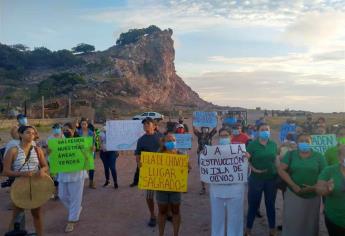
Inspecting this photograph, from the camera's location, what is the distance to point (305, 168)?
21.1 ft

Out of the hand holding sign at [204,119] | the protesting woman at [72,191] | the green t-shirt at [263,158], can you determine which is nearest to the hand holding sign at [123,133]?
the hand holding sign at [204,119]

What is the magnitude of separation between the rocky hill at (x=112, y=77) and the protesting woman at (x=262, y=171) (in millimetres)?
54853

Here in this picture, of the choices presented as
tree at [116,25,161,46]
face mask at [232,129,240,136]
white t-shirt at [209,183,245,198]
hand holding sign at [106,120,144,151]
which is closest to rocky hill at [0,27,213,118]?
tree at [116,25,161,46]

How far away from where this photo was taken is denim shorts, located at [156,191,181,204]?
7.14 metres

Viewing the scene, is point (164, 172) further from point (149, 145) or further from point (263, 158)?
point (263, 158)

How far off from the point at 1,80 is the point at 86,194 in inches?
3492

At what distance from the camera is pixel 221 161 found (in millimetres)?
7078

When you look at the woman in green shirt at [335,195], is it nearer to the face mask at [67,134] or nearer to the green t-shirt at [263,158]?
the green t-shirt at [263,158]

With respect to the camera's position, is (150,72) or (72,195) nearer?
(72,195)

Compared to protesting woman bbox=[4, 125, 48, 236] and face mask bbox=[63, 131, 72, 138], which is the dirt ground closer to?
face mask bbox=[63, 131, 72, 138]

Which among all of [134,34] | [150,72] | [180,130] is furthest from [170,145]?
[134,34]

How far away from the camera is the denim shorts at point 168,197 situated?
281 inches

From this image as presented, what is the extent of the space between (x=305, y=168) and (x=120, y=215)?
4.37 metres

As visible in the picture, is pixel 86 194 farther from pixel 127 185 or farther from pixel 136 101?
pixel 136 101
